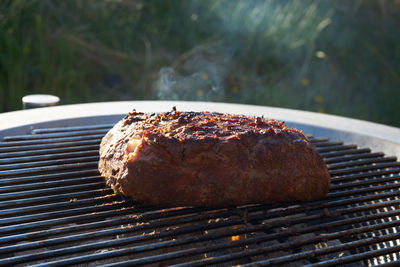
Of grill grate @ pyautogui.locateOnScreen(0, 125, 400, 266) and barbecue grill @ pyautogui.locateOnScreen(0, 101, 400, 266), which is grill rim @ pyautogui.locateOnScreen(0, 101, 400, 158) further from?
Result: grill grate @ pyautogui.locateOnScreen(0, 125, 400, 266)

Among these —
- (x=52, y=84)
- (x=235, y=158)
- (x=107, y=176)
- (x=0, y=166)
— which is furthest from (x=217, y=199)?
(x=52, y=84)

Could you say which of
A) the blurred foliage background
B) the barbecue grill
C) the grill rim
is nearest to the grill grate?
the barbecue grill

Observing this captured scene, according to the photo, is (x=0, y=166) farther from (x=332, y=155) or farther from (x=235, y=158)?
(x=332, y=155)

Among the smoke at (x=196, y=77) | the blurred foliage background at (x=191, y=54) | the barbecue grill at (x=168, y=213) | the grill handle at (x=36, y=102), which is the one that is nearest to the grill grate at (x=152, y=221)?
the barbecue grill at (x=168, y=213)

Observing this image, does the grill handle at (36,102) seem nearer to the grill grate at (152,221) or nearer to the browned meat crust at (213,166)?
the grill grate at (152,221)

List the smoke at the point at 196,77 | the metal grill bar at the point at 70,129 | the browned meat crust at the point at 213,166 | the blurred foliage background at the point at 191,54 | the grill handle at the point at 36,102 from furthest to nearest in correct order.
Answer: the smoke at the point at 196,77, the blurred foliage background at the point at 191,54, the grill handle at the point at 36,102, the metal grill bar at the point at 70,129, the browned meat crust at the point at 213,166
